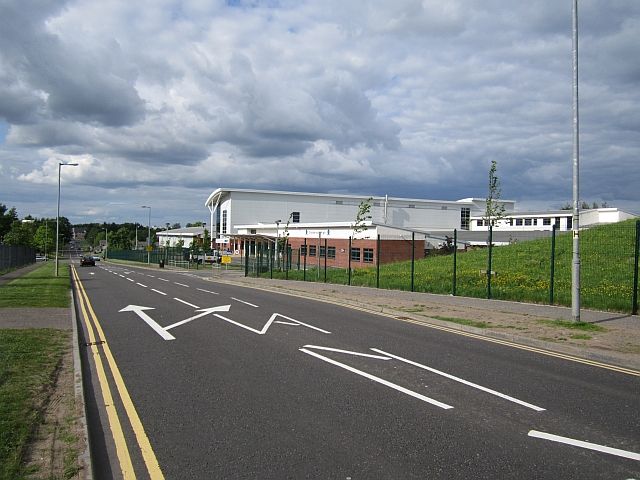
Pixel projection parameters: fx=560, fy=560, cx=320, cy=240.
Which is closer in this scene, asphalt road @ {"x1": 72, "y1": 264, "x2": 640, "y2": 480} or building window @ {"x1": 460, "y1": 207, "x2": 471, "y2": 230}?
asphalt road @ {"x1": 72, "y1": 264, "x2": 640, "y2": 480}

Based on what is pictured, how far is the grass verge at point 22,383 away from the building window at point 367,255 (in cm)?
4213

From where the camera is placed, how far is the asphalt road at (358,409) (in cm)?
482

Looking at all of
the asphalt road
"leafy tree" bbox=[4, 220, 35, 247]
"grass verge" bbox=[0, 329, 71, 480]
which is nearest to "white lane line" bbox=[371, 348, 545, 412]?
the asphalt road

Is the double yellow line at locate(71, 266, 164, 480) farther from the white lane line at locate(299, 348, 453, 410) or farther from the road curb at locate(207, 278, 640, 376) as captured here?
the road curb at locate(207, 278, 640, 376)

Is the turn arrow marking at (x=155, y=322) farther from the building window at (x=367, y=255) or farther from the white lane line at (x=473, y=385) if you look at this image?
the building window at (x=367, y=255)

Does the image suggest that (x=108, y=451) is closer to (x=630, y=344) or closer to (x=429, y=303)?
(x=630, y=344)

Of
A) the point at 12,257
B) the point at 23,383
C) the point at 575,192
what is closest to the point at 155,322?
the point at 23,383

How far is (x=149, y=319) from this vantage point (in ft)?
48.1

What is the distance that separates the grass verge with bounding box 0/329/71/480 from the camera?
4.80 m

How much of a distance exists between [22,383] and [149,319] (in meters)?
7.58

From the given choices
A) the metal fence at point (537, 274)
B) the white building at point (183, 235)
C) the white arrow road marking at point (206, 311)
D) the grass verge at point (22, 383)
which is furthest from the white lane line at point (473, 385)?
the white building at point (183, 235)

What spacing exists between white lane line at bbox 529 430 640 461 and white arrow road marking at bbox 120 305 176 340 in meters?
7.86

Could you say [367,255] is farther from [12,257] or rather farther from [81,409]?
[81,409]

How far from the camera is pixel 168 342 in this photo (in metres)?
11.0
